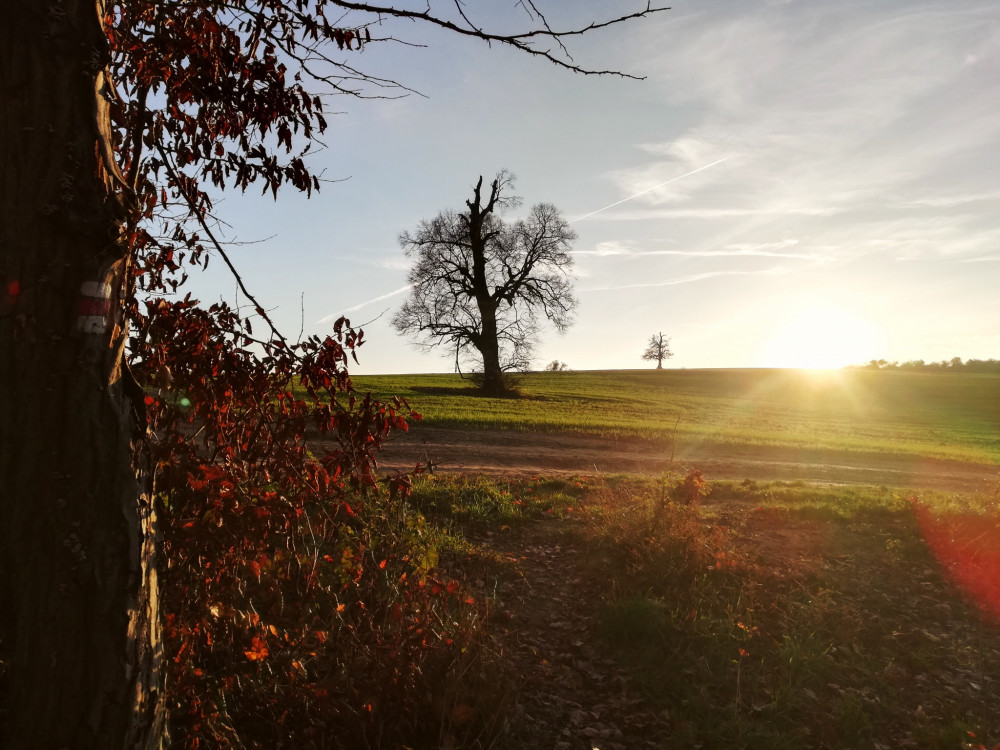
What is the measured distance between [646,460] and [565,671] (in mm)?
10652

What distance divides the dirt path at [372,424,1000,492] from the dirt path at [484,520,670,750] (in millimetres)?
5492

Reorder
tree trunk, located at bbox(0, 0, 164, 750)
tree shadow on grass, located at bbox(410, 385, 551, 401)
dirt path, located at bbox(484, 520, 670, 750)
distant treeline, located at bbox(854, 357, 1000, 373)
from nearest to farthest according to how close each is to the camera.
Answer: tree trunk, located at bbox(0, 0, 164, 750) → dirt path, located at bbox(484, 520, 670, 750) → tree shadow on grass, located at bbox(410, 385, 551, 401) → distant treeline, located at bbox(854, 357, 1000, 373)

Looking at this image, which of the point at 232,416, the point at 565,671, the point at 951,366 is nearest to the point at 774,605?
the point at 565,671

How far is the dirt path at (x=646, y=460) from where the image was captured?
46.1ft

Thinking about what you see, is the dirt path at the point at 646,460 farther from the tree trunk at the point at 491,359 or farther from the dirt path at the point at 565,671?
the tree trunk at the point at 491,359

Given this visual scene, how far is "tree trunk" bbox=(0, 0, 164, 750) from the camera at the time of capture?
2541 mm

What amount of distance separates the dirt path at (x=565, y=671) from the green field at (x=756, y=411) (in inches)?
294

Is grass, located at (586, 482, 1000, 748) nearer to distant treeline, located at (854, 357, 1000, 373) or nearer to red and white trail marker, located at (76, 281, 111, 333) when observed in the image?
red and white trail marker, located at (76, 281, 111, 333)

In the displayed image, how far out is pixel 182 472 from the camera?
3.29 metres

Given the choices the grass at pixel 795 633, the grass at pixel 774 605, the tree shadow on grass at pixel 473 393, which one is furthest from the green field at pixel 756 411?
the grass at pixel 795 633

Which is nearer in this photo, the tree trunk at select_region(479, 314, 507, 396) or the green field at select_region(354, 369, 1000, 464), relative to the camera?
the green field at select_region(354, 369, 1000, 464)

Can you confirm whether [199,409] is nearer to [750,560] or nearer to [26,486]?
[26,486]

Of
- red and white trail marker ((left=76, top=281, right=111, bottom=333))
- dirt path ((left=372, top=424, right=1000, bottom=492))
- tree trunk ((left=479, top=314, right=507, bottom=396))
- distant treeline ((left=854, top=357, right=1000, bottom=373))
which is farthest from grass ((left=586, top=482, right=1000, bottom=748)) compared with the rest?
distant treeline ((left=854, top=357, right=1000, bottom=373))

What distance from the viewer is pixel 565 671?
18.4 ft
